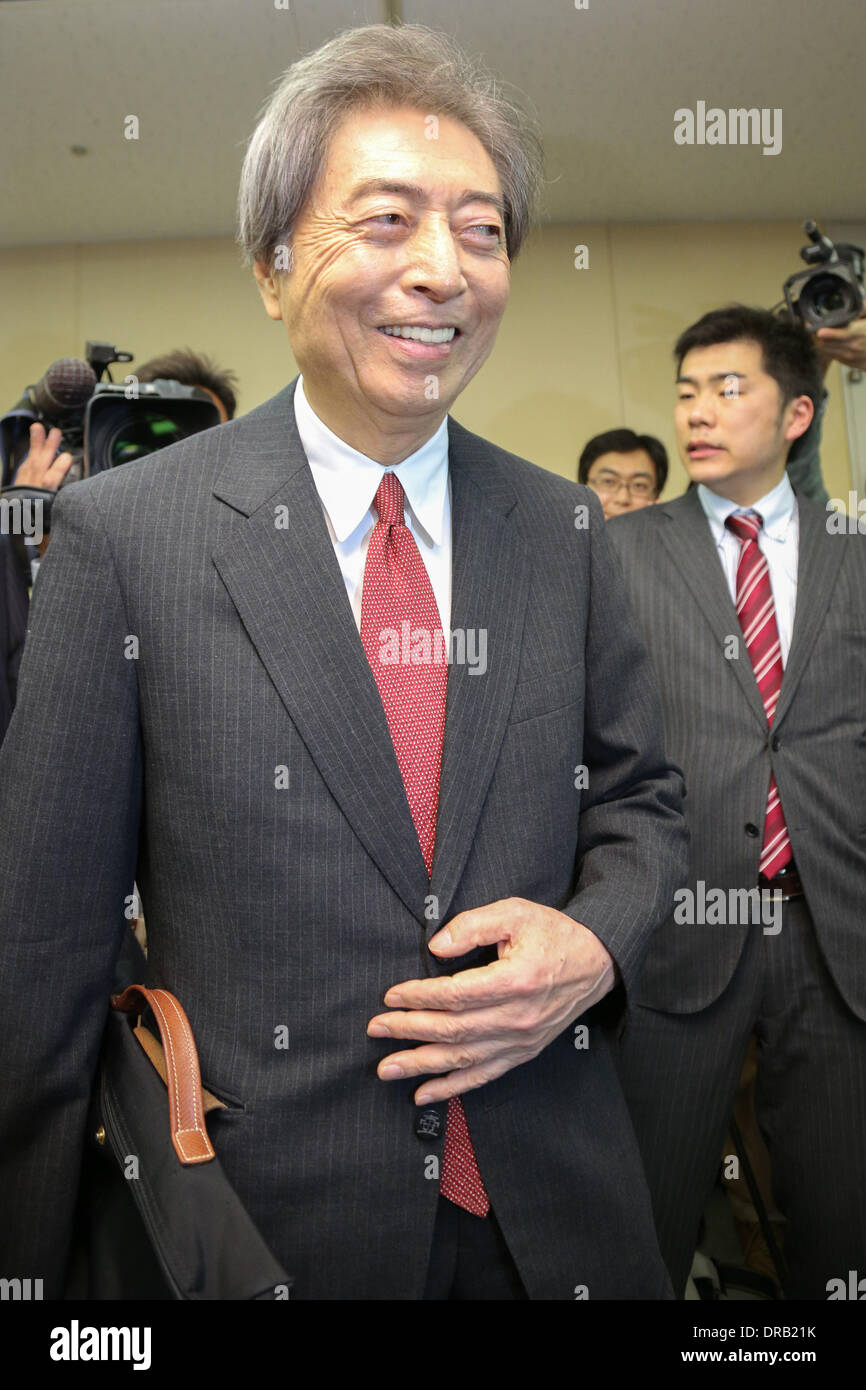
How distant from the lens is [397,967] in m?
0.93

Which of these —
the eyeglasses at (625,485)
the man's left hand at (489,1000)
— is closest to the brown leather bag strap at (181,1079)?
the man's left hand at (489,1000)

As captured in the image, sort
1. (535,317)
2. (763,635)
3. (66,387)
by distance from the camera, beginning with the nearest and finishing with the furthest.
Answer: (763,635)
(66,387)
(535,317)

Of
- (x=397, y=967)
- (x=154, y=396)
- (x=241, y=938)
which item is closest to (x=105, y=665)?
(x=241, y=938)

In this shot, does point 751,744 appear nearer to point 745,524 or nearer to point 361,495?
point 745,524

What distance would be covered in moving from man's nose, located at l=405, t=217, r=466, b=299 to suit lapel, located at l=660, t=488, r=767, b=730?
1093 millimetres

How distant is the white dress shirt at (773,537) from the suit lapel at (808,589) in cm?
2

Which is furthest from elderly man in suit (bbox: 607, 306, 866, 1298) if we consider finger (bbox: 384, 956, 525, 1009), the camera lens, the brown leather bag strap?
the brown leather bag strap

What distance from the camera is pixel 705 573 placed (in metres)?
1.95

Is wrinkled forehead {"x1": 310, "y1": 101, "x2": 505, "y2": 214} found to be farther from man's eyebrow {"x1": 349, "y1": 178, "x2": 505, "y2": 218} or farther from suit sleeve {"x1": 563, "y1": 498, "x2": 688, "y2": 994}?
suit sleeve {"x1": 563, "y1": 498, "x2": 688, "y2": 994}

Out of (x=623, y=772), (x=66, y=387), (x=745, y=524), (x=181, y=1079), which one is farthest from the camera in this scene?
(x=66, y=387)

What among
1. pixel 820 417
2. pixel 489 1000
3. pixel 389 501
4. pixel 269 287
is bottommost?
pixel 489 1000

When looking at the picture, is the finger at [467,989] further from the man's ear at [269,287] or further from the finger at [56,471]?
the finger at [56,471]

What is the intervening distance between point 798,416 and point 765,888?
1019 millimetres

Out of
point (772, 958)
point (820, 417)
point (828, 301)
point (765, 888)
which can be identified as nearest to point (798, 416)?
point (820, 417)
